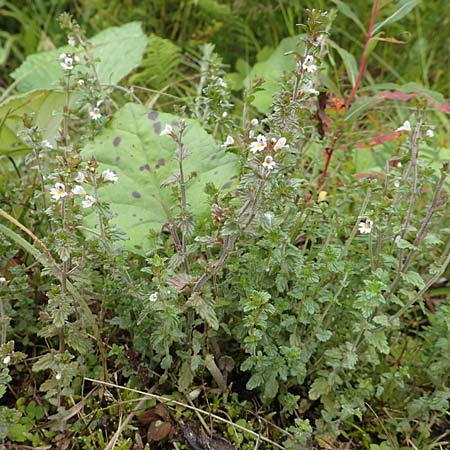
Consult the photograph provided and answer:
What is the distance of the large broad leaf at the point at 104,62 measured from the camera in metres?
3.04

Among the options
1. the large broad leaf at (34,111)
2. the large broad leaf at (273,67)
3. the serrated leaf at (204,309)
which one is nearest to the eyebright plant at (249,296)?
the serrated leaf at (204,309)

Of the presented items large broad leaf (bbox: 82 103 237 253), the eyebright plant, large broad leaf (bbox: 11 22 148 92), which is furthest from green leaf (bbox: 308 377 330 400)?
large broad leaf (bbox: 11 22 148 92)

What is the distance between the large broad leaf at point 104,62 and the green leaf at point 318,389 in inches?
71.0

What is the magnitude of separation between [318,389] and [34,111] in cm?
166

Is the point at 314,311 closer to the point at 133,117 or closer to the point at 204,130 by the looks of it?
the point at 204,130

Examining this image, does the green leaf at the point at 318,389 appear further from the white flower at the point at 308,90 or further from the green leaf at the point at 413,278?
the white flower at the point at 308,90

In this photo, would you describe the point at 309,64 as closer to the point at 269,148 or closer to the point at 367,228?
the point at 269,148

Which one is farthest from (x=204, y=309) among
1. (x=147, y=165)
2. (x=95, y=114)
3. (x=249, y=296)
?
(x=95, y=114)

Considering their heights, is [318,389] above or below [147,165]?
below

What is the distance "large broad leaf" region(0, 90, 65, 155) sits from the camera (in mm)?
2559

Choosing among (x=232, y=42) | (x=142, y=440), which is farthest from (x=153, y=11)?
(x=142, y=440)

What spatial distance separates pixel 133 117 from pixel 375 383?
126 centimetres

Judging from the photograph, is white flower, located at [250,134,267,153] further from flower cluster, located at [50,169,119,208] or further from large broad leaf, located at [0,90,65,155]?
large broad leaf, located at [0,90,65,155]

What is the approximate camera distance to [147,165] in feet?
7.19
